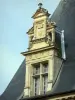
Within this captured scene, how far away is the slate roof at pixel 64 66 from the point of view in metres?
22.0

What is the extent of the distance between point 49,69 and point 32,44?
1.98 meters

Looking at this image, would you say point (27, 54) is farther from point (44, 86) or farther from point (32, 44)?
point (44, 86)

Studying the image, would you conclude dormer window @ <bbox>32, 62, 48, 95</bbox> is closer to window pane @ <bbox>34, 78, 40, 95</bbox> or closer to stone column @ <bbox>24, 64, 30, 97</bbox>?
window pane @ <bbox>34, 78, 40, 95</bbox>

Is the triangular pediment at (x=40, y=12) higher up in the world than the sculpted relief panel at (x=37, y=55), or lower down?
higher up

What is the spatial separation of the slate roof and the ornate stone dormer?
19.4 inches

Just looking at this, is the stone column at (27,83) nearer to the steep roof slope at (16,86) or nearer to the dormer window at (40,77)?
the dormer window at (40,77)

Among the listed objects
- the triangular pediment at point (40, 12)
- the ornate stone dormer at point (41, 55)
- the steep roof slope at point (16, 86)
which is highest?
the triangular pediment at point (40, 12)

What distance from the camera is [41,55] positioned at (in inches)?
931

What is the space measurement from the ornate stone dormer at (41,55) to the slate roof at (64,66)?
1.62 ft

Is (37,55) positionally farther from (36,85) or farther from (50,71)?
(36,85)

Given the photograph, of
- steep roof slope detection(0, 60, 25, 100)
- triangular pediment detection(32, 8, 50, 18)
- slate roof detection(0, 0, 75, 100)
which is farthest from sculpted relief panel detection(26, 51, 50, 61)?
triangular pediment detection(32, 8, 50, 18)

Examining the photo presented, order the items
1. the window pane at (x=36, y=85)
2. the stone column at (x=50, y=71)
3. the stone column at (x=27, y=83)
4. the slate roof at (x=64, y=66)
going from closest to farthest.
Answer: the slate roof at (x=64, y=66)
the stone column at (x=50, y=71)
the window pane at (x=36, y=85)
the stone column at (x=27, y=83)

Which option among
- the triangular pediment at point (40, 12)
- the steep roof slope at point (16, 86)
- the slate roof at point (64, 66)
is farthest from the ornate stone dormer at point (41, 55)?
the steep roof slope at point (16, 86)

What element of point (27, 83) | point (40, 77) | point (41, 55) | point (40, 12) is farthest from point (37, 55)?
point (40, 12)
